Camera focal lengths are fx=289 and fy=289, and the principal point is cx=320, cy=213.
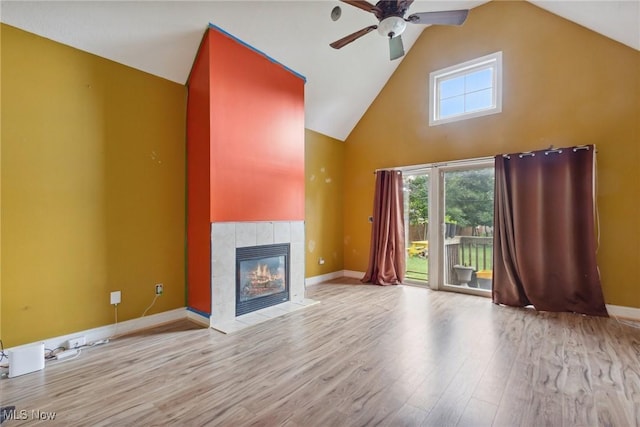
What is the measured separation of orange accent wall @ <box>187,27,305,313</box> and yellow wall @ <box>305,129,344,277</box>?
1205 mm

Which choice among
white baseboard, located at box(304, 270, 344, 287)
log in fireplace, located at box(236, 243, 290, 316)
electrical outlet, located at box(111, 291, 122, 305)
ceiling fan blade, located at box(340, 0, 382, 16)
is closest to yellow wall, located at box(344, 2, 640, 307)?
white baseboard, located at box(304, 270, 344, 287)

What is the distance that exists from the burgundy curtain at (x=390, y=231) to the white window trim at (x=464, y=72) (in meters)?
1.14

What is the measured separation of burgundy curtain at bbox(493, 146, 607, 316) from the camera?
3.44m

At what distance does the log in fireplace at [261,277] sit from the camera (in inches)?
136

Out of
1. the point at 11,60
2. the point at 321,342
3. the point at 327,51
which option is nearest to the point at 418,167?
the point at 327,51

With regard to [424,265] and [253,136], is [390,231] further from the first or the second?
[253,136]

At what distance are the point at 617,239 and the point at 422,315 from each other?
244 cm

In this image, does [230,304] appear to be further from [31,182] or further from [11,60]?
[11,60]

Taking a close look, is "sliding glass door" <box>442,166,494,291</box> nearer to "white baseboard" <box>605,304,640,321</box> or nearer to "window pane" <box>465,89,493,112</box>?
"window pane" <box>465,89,493,112</box>

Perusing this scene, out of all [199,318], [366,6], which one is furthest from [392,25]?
[199,318]

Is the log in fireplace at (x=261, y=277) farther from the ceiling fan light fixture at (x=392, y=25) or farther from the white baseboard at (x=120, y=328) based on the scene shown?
the ceiling fan light fixture at (x=392, y=25)

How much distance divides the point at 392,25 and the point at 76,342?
13.5 feet

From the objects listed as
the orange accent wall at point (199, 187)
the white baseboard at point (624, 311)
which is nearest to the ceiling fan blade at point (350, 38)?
the orange accent wall at point (199, 187)

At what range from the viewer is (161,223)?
3.30m
